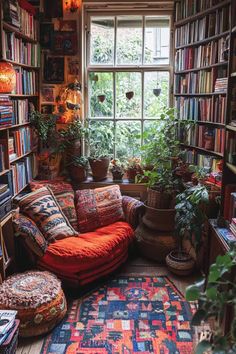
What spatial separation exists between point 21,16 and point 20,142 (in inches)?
42.8

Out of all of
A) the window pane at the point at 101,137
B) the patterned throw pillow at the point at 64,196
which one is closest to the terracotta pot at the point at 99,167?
the window pane at the point at 101,137

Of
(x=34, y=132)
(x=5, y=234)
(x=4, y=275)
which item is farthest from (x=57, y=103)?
(x=4, y=275)

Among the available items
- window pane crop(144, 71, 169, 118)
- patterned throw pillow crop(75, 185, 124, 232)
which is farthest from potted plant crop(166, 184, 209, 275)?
window pane crop(144, 71, 169, 118)

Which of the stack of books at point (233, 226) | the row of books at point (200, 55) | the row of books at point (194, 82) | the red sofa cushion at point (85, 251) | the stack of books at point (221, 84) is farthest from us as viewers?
the row of books at point (194, 82)

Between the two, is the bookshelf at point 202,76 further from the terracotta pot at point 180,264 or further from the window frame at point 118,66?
the terracotta pot at point 180,264

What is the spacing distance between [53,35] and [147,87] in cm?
112

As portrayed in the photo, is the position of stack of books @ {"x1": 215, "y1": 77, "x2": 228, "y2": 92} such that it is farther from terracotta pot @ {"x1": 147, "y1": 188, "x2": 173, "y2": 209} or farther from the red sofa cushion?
the red sofa cushion

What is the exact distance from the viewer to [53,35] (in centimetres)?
390

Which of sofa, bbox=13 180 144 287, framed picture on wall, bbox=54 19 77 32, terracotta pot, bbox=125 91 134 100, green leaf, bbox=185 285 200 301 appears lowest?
sofa, bbox=13 180 144 287

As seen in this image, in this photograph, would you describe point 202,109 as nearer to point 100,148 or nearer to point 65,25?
point 100,148

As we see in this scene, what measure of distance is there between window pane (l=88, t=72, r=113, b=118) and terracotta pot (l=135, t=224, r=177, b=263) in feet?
4.62

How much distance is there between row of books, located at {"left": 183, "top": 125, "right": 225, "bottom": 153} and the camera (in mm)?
3341

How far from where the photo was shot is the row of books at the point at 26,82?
11.0ft

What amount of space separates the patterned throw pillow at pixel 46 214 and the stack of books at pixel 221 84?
175cm
